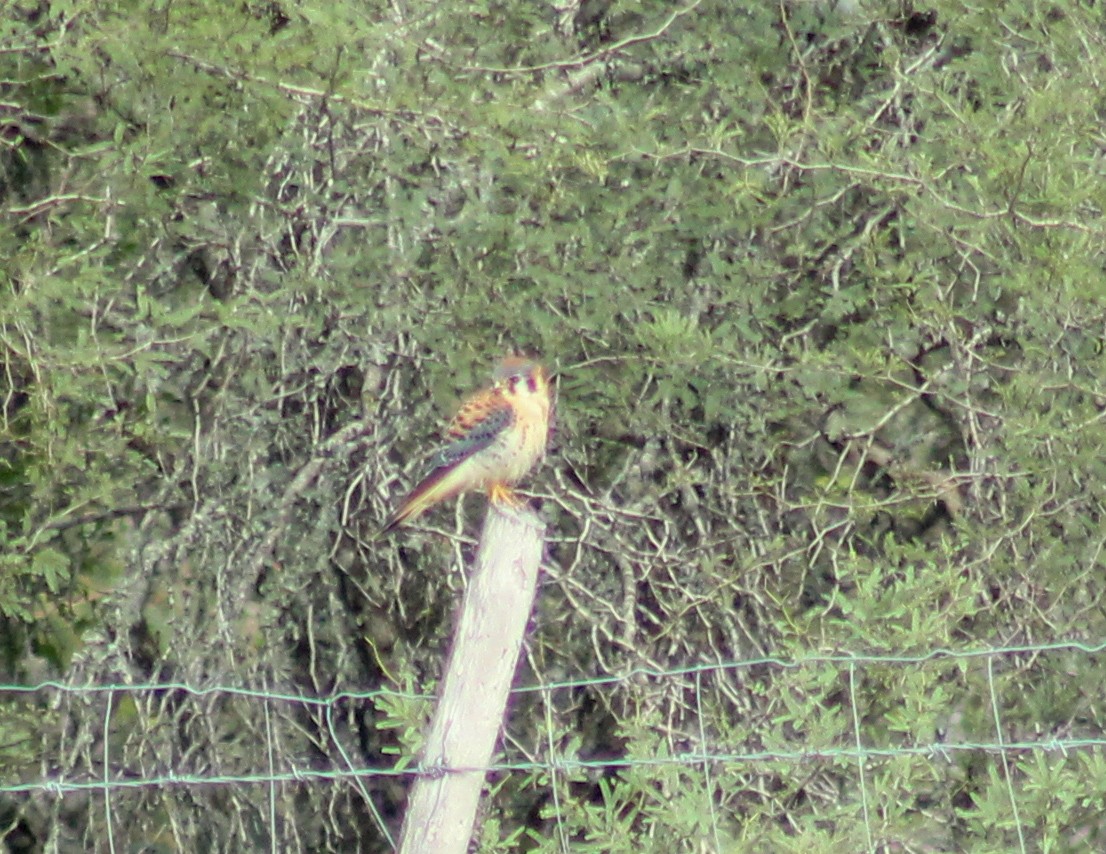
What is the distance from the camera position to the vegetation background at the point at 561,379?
15.4ft

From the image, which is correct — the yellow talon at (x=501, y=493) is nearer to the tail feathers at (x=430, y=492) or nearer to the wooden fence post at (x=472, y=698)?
the tail feathers at (x=430, y=492)

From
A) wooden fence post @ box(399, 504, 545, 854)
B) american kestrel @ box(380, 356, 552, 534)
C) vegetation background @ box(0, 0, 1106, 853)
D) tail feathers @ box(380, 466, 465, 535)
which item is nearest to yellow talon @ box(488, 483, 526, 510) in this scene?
american kestrel @ box(380, 356, 552, 534)

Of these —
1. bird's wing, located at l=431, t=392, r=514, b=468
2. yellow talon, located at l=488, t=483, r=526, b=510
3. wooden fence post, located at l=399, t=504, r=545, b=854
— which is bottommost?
yellow talon, located at l=488, t=483, r=526, b=510

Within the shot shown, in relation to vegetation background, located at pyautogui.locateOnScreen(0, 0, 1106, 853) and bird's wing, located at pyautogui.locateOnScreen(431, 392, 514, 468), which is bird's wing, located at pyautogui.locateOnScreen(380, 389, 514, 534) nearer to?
bird's wing, located at pyautogui.locateOnScreen(431, 392, 514, 468)

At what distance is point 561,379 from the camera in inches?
201

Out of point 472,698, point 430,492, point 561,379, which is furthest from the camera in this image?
point 561,379

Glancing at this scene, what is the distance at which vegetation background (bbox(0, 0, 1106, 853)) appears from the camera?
4.70 meters

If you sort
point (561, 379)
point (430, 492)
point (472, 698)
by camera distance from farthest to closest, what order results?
point (561, 379) < point (430, 492) < point (472, 698)

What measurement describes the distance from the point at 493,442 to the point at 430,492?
210 mm

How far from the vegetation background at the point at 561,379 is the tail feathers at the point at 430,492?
25 cm

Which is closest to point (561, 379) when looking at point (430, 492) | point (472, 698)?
point (430, 492)

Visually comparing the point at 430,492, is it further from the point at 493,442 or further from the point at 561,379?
the point at 561,379

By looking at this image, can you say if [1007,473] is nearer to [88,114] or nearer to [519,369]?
[519,369]

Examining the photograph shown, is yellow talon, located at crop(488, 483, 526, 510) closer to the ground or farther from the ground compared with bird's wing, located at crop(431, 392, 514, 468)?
closer to the ground
